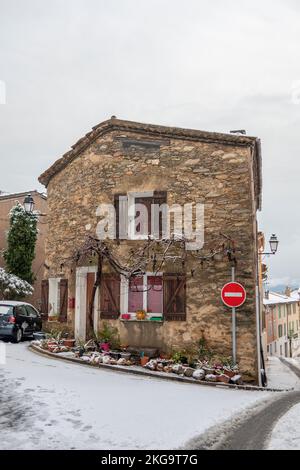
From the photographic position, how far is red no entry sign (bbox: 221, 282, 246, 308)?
33.2 ft

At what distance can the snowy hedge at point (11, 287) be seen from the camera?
18750 mm

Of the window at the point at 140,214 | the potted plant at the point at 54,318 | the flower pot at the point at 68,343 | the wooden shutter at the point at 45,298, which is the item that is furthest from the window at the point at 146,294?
the wooden shutter at the point at 45,298

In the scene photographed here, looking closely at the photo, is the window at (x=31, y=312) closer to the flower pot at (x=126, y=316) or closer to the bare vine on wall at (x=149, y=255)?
the bare vine on wall at (x=149, y=255)

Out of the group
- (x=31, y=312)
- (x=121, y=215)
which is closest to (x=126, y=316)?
(x=121, y=215)

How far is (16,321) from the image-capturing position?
13242 mm

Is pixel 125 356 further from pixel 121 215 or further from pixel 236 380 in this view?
pixel 121 215

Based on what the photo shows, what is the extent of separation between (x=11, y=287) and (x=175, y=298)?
10.6m

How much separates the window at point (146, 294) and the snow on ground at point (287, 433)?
5.11 meters

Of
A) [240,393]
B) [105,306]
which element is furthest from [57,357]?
[240,393]

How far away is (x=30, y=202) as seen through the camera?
1270 centimetres

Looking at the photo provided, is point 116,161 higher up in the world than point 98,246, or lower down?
higher up

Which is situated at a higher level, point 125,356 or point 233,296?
point 233,296
